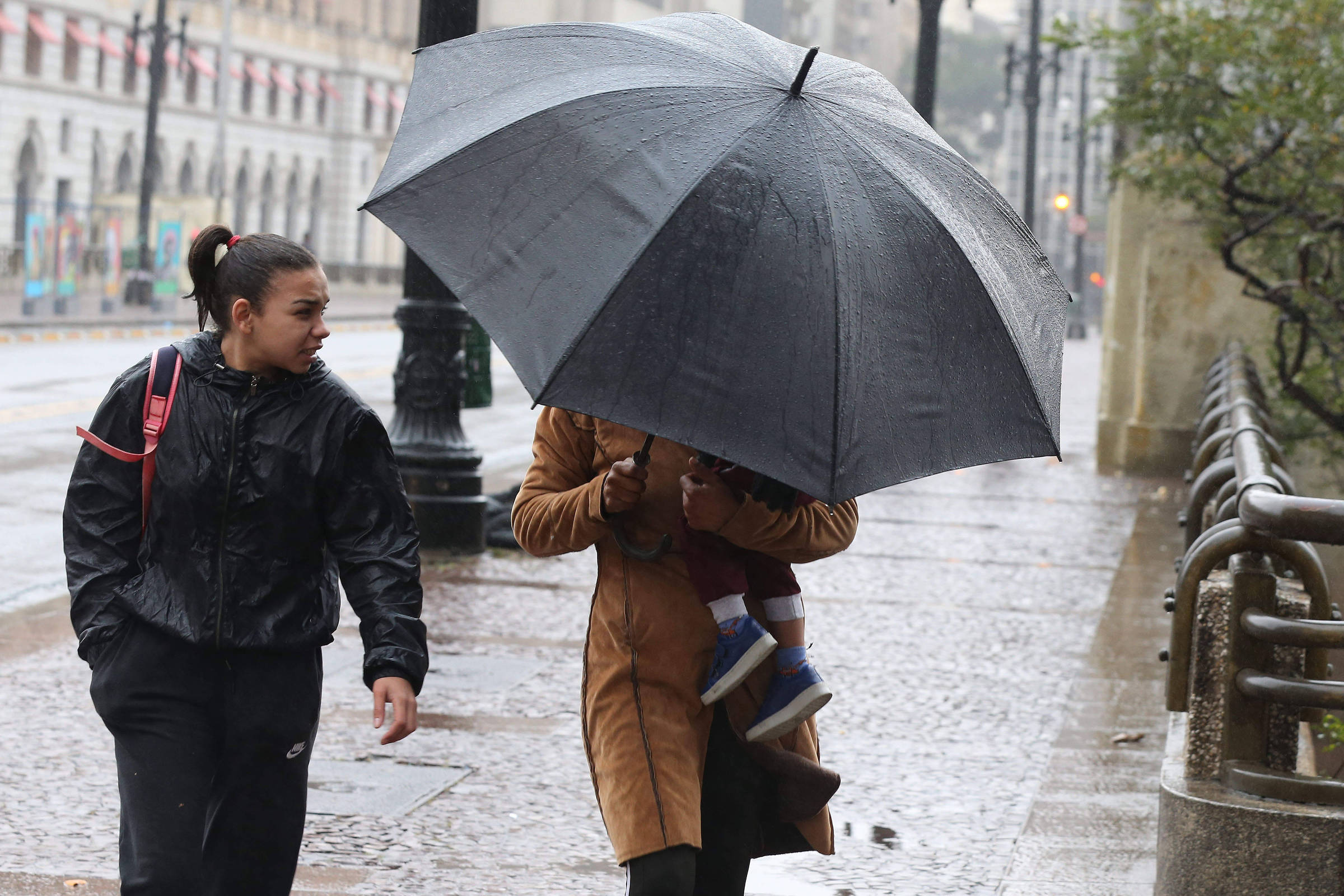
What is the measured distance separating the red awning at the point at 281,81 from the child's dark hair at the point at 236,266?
67.9 meters

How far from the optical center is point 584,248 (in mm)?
2949

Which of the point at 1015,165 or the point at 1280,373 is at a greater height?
the point at 1015,165

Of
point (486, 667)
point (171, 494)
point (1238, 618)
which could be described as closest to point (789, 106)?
point (171, 494)

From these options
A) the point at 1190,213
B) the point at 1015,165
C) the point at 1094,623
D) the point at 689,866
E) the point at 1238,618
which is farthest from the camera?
the point at 1015,165

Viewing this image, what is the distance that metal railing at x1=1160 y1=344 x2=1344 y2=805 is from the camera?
3.84 metres

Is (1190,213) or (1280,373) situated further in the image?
(1190,213)

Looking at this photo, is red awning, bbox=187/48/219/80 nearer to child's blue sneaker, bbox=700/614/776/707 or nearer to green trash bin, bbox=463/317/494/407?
green trash bin, bbox=463/317/494/407

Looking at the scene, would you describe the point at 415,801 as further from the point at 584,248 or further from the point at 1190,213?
the point at 1190,213

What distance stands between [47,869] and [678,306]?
2.65m

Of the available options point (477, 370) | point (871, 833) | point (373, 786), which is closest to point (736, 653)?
point (871, 833)

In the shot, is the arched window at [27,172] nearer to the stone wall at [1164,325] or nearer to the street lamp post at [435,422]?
the stone wall at [1164,325]

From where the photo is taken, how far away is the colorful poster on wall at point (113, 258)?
3859 cm

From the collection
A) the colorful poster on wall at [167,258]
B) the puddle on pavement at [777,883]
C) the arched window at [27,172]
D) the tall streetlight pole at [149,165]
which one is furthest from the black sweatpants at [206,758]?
the arched window at [27,172]

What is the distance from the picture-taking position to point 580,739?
6.15 metres
